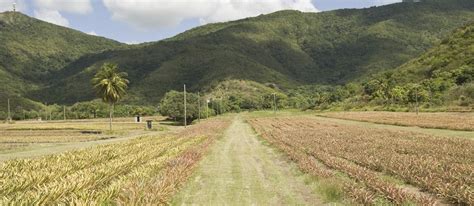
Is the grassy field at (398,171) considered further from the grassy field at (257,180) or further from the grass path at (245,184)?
the grass path at (245,184)

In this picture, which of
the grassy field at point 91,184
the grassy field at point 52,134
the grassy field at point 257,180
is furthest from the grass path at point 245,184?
the grassy field at point 52,134

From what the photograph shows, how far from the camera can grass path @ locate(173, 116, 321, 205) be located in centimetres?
1569

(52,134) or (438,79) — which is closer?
(52,134)

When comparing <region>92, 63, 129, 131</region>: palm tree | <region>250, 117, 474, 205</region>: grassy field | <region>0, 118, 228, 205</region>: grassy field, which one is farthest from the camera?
<region>92, 63, 129, 131</region>: palm tree

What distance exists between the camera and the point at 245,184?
18953mm

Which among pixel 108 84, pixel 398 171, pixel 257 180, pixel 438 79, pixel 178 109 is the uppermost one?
pixel 438 79

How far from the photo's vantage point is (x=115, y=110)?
19275 cm

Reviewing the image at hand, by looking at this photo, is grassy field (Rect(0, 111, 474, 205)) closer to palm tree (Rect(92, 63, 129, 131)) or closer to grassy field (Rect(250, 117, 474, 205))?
grassy field (Rect(250, 117, 474, 205))

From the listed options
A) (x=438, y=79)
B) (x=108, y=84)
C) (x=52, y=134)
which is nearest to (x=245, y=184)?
(x=52, y=134)

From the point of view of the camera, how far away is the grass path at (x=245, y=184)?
15688mm

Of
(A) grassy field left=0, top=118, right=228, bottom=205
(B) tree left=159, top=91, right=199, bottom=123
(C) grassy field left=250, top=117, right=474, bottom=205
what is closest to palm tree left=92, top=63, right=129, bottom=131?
(B) tree left=159, top=91, right=199, bottom=123

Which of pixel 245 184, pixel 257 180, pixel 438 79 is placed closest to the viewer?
pixel 245 184

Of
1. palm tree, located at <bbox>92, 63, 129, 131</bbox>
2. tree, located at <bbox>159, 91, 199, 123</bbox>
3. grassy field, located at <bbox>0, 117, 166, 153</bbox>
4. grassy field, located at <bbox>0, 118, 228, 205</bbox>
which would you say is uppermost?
palm tree, located at <bbox>92, 63, 129, 131</bbox>

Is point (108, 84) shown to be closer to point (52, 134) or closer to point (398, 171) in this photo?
point (52, 134)
